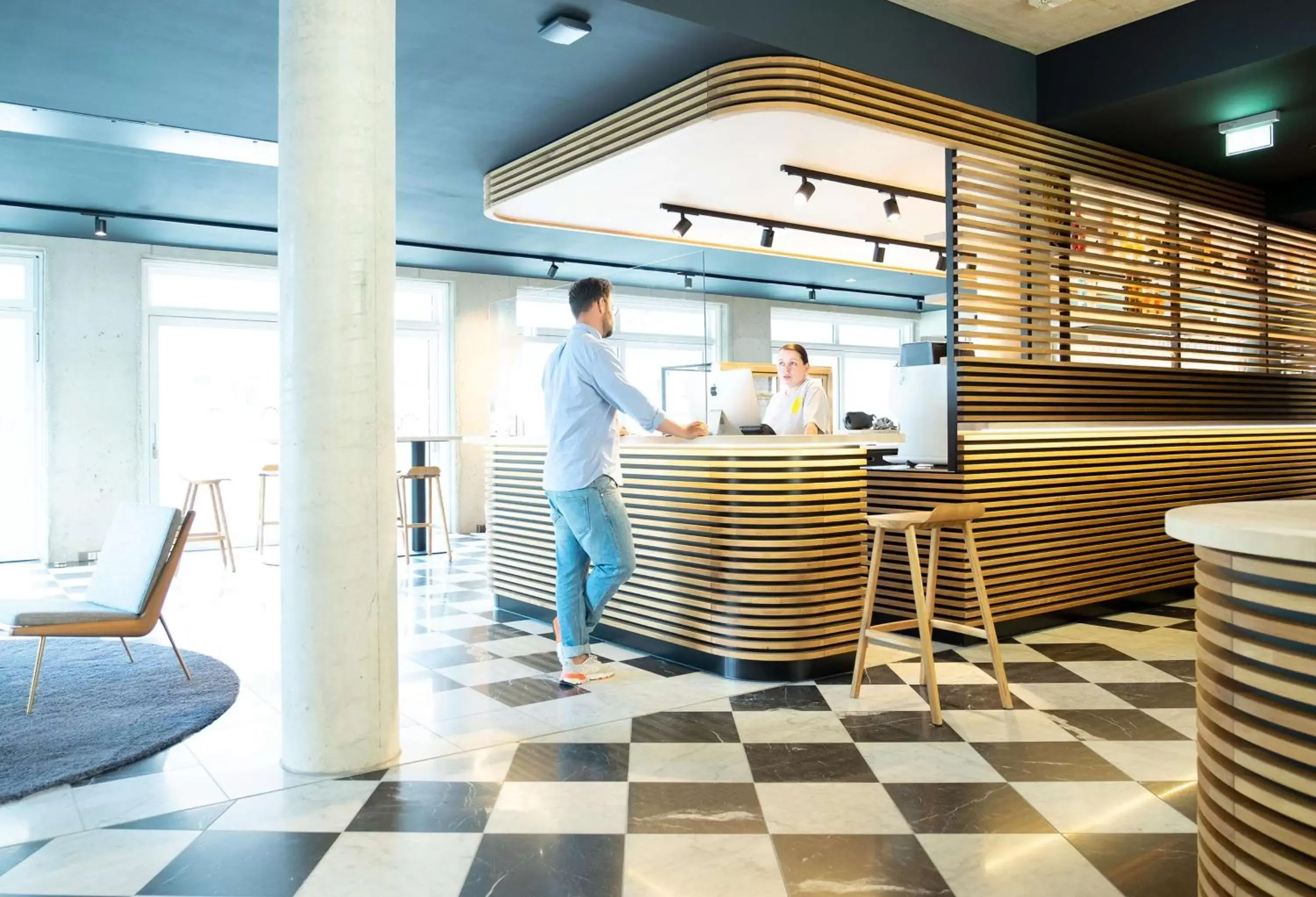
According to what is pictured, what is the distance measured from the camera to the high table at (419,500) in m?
9.28

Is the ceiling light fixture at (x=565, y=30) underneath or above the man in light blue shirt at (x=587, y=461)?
above

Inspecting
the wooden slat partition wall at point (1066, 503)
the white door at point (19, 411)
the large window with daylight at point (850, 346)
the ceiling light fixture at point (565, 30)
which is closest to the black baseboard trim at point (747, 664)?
the wooden slat partition wall at point (1066, 503)

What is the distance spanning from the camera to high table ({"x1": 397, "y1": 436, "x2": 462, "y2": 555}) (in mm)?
9281

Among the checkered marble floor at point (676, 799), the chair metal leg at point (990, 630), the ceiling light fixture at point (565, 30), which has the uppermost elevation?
the ceiling light fixture at point (565, 30)

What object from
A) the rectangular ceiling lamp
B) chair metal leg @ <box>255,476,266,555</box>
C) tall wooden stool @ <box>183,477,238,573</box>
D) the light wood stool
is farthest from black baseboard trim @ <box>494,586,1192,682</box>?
chair metal leg @ <box>255,476,266,555</box>

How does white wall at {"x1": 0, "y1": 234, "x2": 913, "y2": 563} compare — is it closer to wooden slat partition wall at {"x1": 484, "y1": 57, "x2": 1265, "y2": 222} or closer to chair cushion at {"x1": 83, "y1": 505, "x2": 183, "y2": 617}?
wooden slat partition wall at {"x1": 484, "y1": 57, "x2": 1265, "y2": 222}

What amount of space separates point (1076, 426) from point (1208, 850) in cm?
396

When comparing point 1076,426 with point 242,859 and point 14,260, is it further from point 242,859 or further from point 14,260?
point 14,260

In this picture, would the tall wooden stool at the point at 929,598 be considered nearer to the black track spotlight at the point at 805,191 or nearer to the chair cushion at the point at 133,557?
the black track spotlight at the point at 805,191

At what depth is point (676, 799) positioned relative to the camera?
3080 mm

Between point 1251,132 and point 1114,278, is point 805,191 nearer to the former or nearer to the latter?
point 1114,278

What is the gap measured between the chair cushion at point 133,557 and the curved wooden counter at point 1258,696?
405 cm

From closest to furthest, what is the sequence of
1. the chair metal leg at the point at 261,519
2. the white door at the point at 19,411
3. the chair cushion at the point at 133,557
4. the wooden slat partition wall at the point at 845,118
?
1. the chair cushion at the point at 133,557
2. the wooden slat partition wall at the point at 845,118
3. the white door at the point at 19,411
4. the chair metal leg at the point at 261,519

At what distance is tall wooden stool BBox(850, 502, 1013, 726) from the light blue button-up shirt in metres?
1.13
